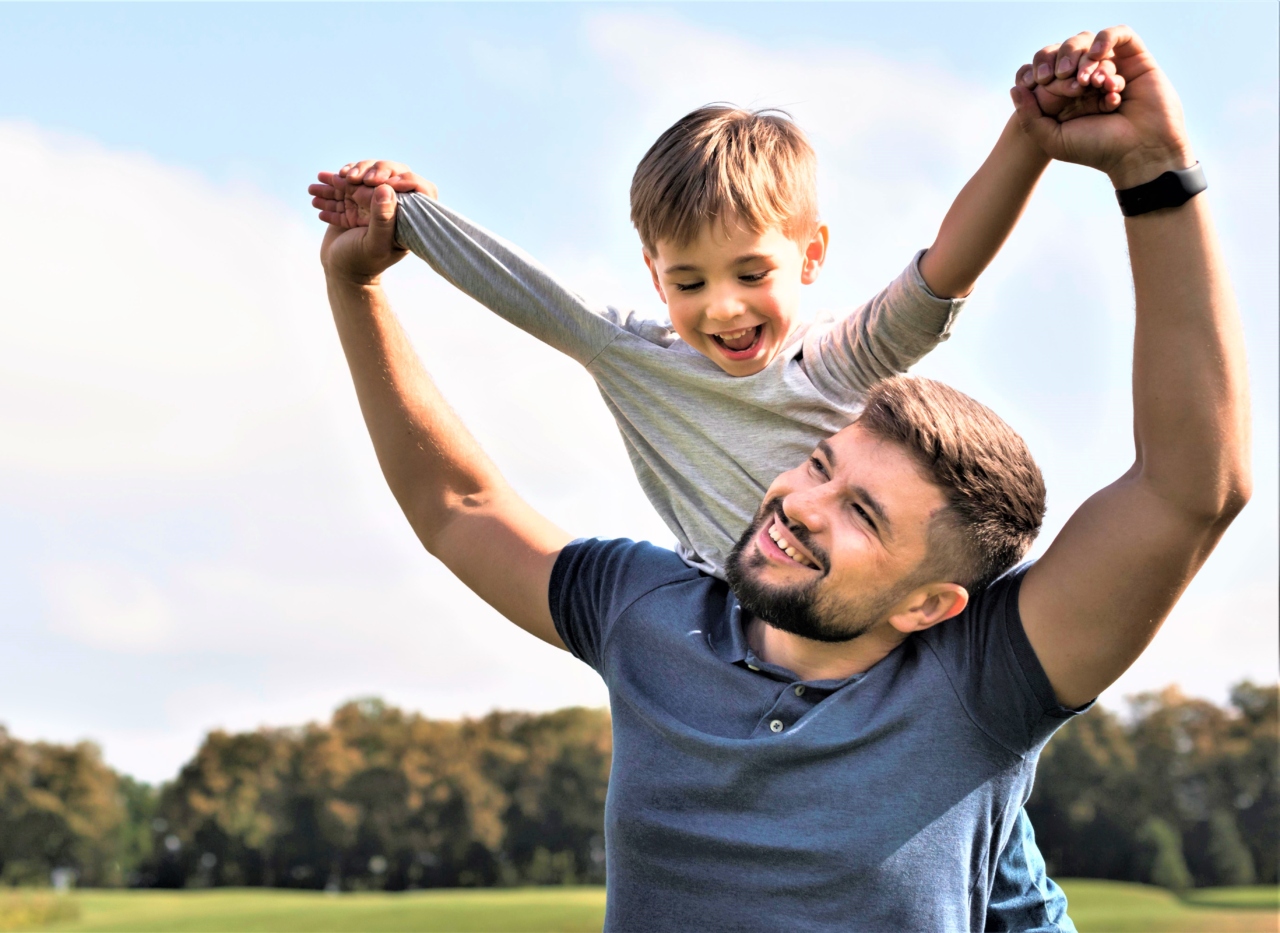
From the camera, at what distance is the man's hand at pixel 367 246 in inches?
127

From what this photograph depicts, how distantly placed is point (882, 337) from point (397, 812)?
37.4 m

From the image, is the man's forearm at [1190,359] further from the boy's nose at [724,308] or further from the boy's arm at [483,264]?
the boy's arm at [483,264]

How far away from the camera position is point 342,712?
128ft

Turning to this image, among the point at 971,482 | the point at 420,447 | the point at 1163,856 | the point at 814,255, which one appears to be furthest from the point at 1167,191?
the point at 1163,856

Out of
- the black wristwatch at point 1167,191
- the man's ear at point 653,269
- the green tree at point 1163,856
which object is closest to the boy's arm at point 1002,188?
the black wristwatch at point 1167,191

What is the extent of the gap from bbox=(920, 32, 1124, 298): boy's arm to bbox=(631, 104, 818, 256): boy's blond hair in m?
0.64

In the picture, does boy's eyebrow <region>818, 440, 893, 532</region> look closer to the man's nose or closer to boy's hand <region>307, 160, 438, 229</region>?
the man's nose

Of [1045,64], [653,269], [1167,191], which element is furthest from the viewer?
[653,269]

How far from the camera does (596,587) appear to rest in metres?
3.06

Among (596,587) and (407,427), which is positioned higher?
(407,427)

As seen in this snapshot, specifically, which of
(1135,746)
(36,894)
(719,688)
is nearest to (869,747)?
(719,688)

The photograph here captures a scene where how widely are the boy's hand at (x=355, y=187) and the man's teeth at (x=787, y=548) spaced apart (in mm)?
1352

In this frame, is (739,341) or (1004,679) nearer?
(1004,679)

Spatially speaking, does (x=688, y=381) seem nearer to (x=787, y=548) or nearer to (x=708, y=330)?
(x=708, y=330)
